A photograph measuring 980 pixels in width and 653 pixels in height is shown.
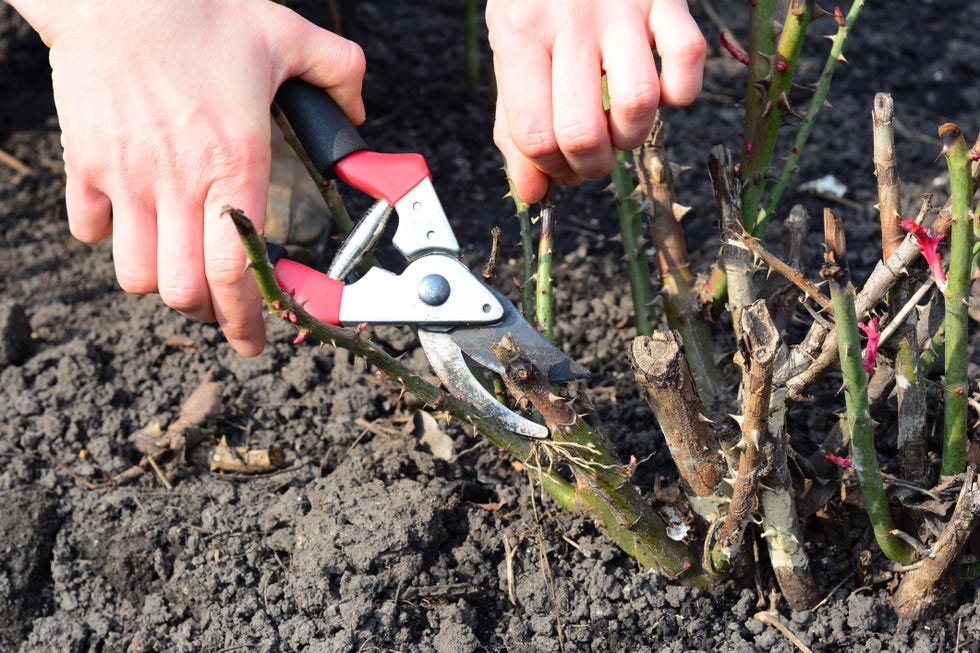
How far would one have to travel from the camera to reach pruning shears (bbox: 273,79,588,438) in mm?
1491

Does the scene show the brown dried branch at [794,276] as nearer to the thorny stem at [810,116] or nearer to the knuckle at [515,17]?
the thorny stem at [810,116]

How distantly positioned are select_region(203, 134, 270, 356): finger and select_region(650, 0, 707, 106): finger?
1.98 feet

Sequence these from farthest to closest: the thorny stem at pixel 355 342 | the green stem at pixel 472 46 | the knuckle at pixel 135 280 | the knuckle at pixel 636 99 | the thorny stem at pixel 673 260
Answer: the green stem at pixel 472 46, the thorny stem at pixel 673 260, the knuckle at pixel 135 280, the knuckle at pixel 636 99, the thorny stem at pixel 355 342

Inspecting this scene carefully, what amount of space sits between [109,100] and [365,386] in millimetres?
809

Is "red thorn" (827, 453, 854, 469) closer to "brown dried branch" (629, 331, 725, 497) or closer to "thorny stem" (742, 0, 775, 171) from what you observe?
"brown dried branch" (629, 331, 725, 497)

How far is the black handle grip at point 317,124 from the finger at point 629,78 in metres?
0.42

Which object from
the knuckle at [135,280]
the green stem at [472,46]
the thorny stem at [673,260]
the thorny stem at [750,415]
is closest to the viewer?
the thorny stem at [750,415]

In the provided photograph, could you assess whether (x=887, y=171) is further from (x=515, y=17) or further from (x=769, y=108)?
(x=515, y=17)

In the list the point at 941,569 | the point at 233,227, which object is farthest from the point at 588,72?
the point at 941,569

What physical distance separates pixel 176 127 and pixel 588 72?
61 centimetres

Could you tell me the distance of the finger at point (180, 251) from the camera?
146 centimetres

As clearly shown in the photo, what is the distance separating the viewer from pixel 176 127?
57.5 inches

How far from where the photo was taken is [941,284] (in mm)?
1375

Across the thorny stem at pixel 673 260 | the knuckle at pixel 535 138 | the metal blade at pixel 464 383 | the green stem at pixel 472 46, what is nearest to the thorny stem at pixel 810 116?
the thorny stem at pixel 673 260
